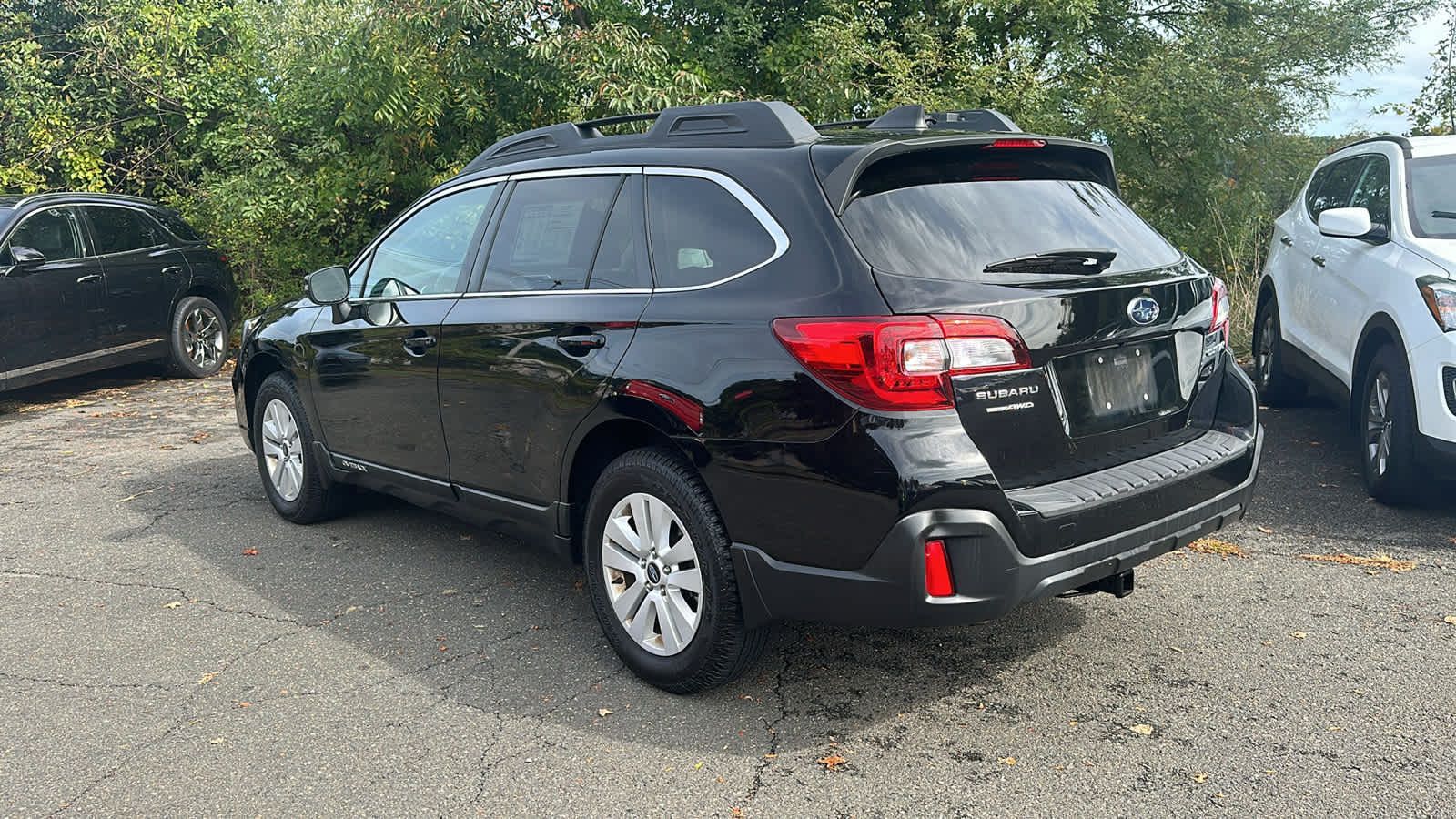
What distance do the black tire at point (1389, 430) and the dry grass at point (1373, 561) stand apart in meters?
0.63

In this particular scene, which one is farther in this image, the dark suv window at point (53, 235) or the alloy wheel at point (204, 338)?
the alloy wheel at point (204, 338)

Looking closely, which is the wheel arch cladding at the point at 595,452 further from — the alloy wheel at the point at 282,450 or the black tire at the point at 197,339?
the black tire at the point at 197,339

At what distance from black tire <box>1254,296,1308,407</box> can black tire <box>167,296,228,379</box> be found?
30.6 feet

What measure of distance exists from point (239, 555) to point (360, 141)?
8.52 metres

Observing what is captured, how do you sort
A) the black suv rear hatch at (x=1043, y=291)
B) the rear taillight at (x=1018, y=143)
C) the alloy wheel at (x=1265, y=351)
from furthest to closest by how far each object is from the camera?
the alloy wheel at (x=1265, y=351) → the rear taillight at (x=1018, y=143) → the black suv rear hatch at (x=1043, y=291)

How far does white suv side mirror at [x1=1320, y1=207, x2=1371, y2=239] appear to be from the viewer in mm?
6195

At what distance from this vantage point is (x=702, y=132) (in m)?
4.11

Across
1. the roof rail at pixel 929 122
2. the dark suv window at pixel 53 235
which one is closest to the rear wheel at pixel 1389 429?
the roof rail at pixel 929 122

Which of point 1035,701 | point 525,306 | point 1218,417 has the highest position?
point 525,306

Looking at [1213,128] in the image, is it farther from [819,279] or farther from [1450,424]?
[819,279]

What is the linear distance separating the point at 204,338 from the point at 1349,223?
10019 millimetres

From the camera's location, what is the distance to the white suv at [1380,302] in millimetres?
5465

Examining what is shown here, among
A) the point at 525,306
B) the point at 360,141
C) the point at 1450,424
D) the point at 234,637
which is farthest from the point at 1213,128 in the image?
the point at 234,637

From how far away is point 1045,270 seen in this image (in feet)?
11.8
